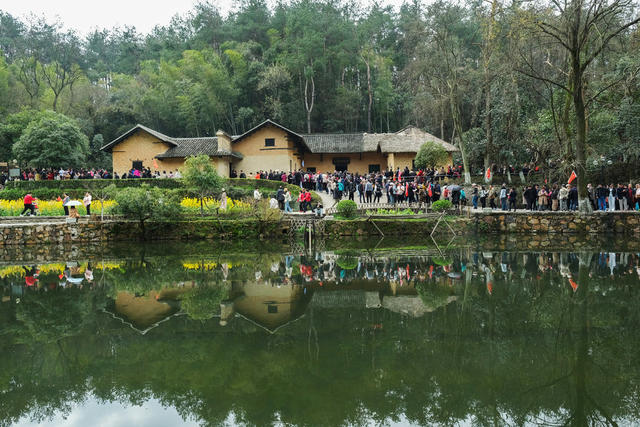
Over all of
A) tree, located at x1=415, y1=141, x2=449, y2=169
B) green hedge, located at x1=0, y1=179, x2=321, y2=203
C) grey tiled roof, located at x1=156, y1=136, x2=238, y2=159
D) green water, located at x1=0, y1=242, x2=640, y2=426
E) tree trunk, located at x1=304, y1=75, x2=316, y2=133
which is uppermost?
tree trunk, located at x1=304, y1=75, x2=316, y2=133

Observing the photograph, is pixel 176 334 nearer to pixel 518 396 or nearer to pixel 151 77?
pixel 518 396

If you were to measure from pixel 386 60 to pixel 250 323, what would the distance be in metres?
43.5

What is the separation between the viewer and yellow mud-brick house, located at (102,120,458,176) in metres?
32.6

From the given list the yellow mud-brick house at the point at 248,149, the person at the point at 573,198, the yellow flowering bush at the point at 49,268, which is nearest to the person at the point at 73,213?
the yellow flowering bush at the point at 49,268

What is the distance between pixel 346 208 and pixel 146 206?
8.41 m

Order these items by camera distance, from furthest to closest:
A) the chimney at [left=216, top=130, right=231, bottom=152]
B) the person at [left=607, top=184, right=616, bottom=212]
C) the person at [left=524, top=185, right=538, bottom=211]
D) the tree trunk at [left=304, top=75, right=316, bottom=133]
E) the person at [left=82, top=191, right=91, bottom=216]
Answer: the tree trunk at [left=304, top=75, right=316, bottom=133], the chimney at [left=216, top=130, right=231, bottom=152], the person at [left=524, top=185, right=538, bottom=211], the person at [left=82, top=191, right=91, bottom=216], the person at [left=607, top=184, right=616, bottom=212]

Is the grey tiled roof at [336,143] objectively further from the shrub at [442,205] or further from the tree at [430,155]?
the shrub at [442,205]

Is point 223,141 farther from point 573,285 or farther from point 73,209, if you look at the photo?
point 573,285

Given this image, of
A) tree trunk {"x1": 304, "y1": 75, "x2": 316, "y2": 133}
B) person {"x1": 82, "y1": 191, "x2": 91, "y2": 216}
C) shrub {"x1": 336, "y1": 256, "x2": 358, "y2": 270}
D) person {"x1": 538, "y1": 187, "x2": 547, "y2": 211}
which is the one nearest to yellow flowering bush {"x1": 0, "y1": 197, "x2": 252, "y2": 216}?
person {"x1": 82, "y1": 191, "x2": 91, "y2": 216}

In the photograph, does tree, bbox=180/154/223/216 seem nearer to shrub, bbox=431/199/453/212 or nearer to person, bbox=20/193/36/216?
person, bbox=20/193/36/216

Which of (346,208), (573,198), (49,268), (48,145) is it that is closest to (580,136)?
(573,198)

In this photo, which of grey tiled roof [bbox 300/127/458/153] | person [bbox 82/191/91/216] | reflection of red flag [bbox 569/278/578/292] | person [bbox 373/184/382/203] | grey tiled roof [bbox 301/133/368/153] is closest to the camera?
reflection of red flag [bbox 569/278/578/292]

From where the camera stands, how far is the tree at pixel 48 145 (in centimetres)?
3028

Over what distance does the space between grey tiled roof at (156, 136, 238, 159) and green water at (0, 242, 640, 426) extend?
19.1m
